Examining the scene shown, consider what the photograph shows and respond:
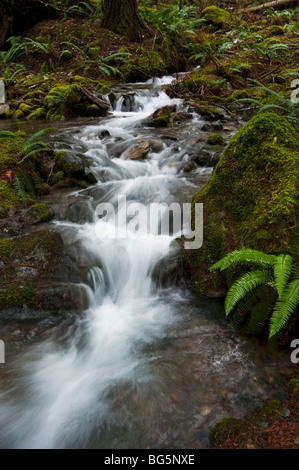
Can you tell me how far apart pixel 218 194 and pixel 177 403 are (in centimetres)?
248

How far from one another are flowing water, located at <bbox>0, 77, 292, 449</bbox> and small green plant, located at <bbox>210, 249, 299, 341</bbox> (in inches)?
17.7

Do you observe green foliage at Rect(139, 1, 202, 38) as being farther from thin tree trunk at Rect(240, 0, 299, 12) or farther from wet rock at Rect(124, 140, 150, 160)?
wet rock at Rect(124, 140, 150, 160)

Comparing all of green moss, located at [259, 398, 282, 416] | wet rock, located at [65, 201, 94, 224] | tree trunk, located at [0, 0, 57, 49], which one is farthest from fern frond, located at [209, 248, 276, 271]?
tree trunk, located at [0, 0, 57, 49]

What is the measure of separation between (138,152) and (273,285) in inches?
196

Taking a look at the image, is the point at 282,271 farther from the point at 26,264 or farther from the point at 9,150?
the point at 9,150

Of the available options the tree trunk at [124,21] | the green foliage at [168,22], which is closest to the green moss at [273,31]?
the green foliage at [168,22]

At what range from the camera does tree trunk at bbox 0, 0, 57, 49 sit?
1478cm

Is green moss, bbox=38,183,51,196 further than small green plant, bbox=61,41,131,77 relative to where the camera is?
No

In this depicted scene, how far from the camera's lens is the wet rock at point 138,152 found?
6.82 meters

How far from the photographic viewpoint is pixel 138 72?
12516mm

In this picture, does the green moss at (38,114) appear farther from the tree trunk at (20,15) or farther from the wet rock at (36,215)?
the tree trunk at (20,15)

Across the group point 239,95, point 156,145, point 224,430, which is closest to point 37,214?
point 156,145

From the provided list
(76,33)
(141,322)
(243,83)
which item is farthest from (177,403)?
(76,33)

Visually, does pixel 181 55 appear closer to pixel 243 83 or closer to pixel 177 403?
pixel 243 83
